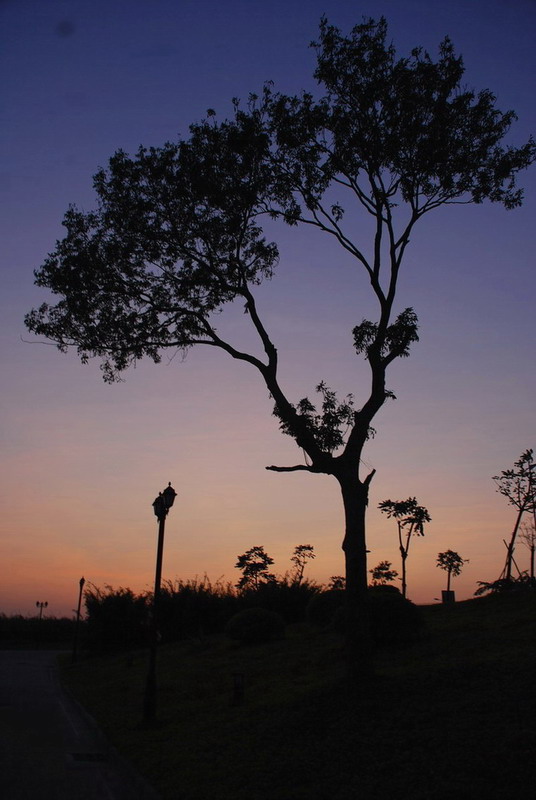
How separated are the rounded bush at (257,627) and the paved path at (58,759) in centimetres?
861

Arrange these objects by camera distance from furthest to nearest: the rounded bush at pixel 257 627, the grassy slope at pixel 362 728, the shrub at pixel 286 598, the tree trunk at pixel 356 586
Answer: the shrub at pixel 286 598, the rounded bush at pixel 257 627, the tree trunk at pixel 356 586, the grassy slope at pixel 362 728

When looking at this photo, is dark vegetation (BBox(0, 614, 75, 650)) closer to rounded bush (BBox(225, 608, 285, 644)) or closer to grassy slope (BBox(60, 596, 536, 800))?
rounded bush (BBox(225, 608, 285, 644))

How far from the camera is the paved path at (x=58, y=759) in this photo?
8.88 metres

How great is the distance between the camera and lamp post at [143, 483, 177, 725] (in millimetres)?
14383

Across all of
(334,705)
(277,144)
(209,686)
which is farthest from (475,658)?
(277,144)

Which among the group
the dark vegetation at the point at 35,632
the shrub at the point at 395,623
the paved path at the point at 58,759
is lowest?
the dark vegetation at the point at 35,632

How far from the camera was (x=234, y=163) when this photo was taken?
16.3 meters

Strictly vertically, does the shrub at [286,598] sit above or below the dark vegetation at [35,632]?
above

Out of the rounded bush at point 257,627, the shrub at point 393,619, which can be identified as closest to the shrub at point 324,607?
the rounded bush at point 257,627

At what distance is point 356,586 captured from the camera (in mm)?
12969

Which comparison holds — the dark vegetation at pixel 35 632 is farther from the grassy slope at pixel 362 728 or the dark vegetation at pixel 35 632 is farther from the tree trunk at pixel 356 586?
the tree trunk at pixel 356 586

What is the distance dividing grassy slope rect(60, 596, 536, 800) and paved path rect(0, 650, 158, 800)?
1.52 feet

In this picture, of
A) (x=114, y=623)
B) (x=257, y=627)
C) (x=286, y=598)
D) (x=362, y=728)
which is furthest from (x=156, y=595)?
(x=114, y=623)

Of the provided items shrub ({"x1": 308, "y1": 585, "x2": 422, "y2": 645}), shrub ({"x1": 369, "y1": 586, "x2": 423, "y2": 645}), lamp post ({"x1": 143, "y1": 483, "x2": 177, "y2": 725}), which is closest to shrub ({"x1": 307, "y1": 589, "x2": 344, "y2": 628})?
shrub ({"x1": 308, "y1": 585, "x2": 422, "y2": 645})
